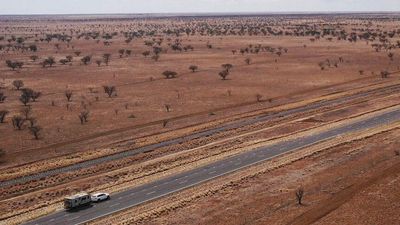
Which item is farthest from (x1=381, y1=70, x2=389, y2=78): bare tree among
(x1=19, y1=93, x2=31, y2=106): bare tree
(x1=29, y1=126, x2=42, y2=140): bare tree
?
(x1=29, y1=126, x2=42, y2=140): bare tree

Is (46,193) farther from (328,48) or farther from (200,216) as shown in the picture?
(328,48)

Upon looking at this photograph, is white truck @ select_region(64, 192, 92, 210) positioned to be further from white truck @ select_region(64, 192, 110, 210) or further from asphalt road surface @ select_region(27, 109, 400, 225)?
asphalt road surface @ select_region(27, 109, 400, 225)

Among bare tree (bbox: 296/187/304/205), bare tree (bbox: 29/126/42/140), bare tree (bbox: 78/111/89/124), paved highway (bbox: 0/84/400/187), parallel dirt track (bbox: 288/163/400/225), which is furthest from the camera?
bare tree (bbox: 78/111/89/124)

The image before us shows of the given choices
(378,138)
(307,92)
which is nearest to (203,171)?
(378,138)

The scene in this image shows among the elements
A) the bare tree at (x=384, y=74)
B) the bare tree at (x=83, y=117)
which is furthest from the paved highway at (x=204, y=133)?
the bare tree at (x=83, y=117)

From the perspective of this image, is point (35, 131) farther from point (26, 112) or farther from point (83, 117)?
point (26, 112)

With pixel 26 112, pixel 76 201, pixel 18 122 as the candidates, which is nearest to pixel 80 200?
pixel 76 201

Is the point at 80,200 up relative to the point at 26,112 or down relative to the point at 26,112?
up

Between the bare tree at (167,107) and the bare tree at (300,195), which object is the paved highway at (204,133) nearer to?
the bare tree at (167,107)
